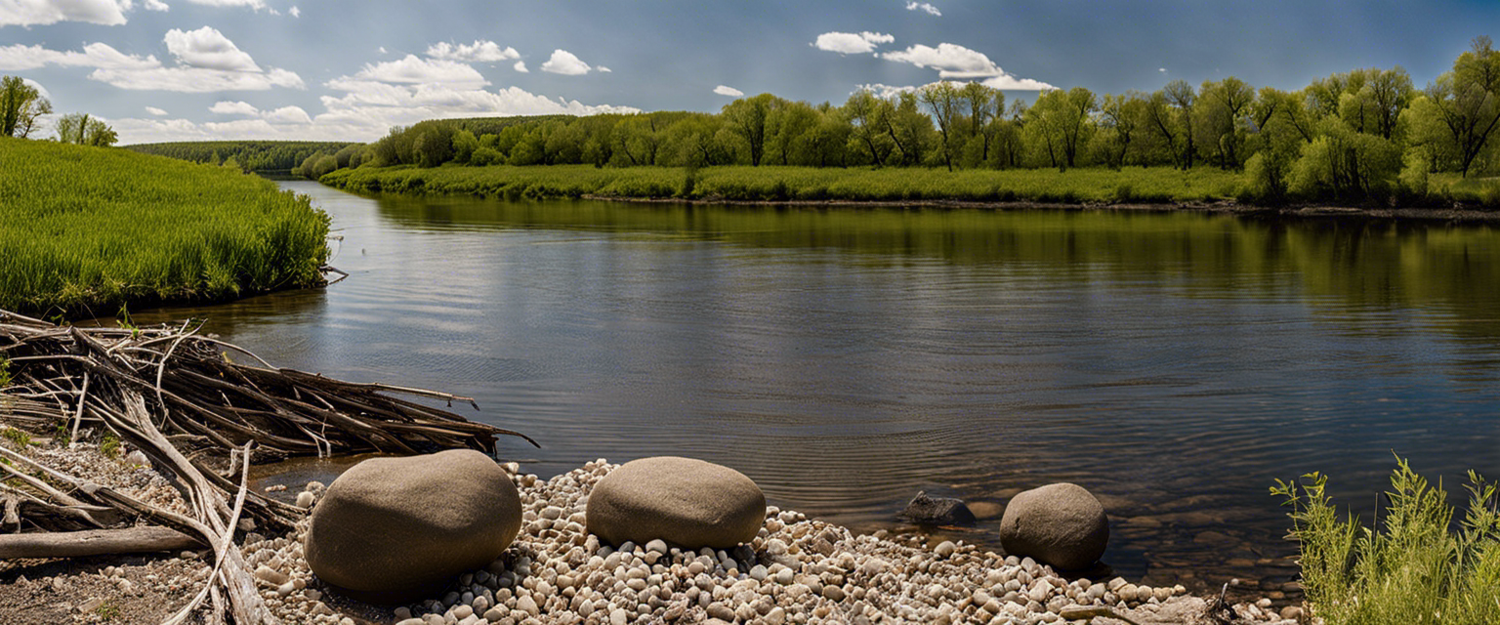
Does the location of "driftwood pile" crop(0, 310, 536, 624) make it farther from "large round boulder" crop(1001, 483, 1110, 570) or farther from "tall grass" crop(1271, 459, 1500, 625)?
"tall grass" crop(1271, 459, 1500, 625)

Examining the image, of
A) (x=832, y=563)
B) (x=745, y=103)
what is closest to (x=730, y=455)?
(x=832, y=563)

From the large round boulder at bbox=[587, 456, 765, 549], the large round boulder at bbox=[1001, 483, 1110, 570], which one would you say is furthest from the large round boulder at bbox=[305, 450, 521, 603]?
the large round boulder at bbox=[1001, 483, 1110, 570]

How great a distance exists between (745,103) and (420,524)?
4508 inches

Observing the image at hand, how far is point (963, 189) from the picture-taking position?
8362 centimetres

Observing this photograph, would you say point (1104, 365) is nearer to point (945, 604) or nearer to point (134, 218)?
point (945, 604)

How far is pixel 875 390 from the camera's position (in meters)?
14.0

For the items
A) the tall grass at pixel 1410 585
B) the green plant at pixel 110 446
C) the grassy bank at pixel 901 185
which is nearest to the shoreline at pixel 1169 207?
the grassy bank at pixel 901 185

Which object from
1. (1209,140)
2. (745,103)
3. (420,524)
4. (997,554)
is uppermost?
(745,103)

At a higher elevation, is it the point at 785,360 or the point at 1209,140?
the point at 1209,140

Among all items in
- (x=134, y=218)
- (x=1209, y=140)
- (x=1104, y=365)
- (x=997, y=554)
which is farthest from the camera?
(x=1209, y=140)

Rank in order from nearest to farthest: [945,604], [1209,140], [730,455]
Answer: [945,604] < [730,455] < [1209,140]

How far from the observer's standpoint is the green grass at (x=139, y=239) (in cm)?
1848

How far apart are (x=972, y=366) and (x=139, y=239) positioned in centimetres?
1880

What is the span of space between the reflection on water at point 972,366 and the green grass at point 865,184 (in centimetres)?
4417
